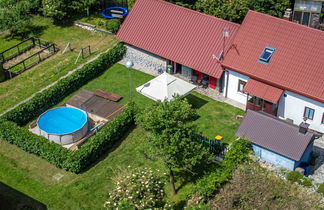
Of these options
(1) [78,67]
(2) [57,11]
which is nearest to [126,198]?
(1) [78,67]

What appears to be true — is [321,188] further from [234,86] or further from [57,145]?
[57,145]

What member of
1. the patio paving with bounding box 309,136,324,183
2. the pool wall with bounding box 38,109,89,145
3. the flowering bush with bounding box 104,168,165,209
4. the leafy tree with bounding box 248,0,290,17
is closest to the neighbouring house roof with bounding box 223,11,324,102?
the patio paving with bounding box 309,136,324,183

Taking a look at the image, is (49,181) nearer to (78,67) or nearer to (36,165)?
(36,165)

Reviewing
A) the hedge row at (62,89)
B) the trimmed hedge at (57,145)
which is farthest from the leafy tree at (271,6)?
the trimmed hedge at (57,145)

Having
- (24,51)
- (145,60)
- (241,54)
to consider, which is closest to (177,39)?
(145,60)

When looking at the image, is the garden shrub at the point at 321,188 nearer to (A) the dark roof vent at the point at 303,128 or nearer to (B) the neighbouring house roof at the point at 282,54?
(A) the dark roof vent at the point at 303,128
